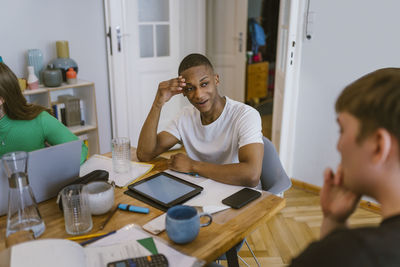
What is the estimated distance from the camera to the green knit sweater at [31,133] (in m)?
1.74

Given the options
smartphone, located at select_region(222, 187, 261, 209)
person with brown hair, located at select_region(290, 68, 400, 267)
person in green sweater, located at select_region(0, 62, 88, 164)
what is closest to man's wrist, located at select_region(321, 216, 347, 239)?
person with brown hair, located at select_region(290, 68, 400, 267)

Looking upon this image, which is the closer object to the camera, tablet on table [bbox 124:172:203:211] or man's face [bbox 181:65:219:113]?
tablet on table [bbox 124:172:203:211]

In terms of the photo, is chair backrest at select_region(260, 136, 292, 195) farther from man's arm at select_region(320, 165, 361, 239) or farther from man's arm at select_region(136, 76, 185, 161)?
man's arm at select_region(320, 165, 361, 239)

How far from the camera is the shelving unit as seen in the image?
3.12 m

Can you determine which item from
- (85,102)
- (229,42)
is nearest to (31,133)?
(85,102)

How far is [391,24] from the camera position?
7.95 feet

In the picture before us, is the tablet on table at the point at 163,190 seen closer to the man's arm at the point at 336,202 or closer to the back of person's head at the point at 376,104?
the man's arm at the point at 336,202

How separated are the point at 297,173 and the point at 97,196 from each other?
2.28 metres

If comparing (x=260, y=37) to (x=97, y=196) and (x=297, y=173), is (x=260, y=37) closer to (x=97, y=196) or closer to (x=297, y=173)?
(x=297, y=173)

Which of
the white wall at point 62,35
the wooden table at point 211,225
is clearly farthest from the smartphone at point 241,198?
the white wall at point 62,35

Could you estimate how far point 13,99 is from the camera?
1679mm

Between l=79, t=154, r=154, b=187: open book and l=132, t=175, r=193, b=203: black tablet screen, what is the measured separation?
0.10m

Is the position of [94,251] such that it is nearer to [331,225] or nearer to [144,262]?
[144,262]

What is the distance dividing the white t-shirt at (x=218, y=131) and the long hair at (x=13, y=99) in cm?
68
